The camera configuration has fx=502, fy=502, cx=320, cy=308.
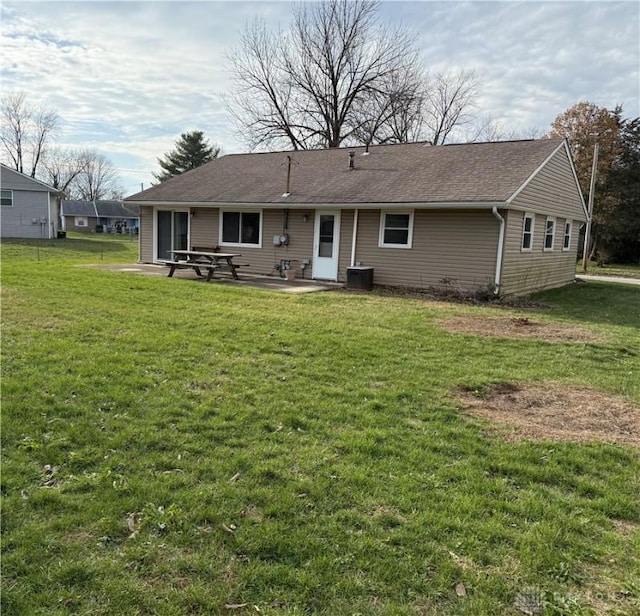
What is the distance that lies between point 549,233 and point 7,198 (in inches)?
1288

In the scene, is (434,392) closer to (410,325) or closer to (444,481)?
(444,481)

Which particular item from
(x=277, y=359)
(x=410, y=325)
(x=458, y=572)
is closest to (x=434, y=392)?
(x=277, y=359)

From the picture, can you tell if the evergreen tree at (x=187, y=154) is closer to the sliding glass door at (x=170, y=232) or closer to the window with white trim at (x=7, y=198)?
the window with white trim at (x=7, y=198)

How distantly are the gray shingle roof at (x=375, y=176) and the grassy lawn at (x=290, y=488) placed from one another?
727 centimetres

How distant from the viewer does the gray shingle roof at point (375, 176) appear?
12.6 meters

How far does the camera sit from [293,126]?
3045 centimetres

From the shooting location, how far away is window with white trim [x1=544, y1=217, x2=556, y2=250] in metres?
15.3

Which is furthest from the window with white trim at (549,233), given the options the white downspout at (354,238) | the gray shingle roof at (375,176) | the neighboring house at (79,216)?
the neighboring house at (79,216)

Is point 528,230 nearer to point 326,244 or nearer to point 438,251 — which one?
point 438,251

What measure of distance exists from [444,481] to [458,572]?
85cm

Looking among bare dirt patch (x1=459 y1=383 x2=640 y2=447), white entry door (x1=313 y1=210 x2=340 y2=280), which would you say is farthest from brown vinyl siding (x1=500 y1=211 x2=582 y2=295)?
bare dirt patch (x1=459 y1=383 x2=640 y2=447)

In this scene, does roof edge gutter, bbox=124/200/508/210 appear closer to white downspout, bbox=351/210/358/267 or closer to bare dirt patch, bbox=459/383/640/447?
white downspout, bbox=351/210/358/267

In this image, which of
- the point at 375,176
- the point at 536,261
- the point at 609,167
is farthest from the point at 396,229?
the point at 609,167

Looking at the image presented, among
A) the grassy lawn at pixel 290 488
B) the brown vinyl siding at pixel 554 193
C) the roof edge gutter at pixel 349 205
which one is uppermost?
the brown vinyl siding at pixel 554 193
